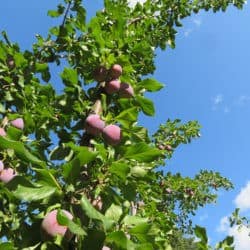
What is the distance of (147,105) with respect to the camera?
2.62 m

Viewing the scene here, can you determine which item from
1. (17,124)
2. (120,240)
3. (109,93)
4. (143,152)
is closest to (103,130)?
(143,152)

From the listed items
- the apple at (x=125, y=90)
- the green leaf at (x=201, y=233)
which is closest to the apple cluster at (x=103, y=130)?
the apple at (x=125, y=90)

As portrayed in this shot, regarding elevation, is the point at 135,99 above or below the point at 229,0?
below

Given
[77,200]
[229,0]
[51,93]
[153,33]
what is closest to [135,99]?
[51,93]

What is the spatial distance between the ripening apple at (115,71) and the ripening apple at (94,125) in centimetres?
44

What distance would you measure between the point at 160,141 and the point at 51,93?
13.3 ft

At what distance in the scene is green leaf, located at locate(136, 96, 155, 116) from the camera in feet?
8.54

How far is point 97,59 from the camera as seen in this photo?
279 cm

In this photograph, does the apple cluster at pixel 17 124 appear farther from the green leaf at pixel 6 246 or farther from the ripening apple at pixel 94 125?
the green leaf at pixel 6 246

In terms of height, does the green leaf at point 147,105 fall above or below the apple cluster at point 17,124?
above

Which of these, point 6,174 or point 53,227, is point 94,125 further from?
point 6,174

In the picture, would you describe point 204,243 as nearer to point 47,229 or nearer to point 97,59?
point 47,229

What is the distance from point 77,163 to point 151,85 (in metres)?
1.09

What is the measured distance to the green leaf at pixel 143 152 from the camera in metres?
1.89
